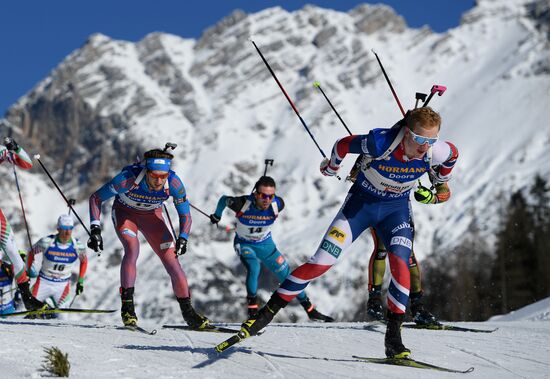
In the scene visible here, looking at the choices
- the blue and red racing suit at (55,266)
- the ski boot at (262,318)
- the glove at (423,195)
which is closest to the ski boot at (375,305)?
the glove at (423,195)

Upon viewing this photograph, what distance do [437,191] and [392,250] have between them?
117 cm

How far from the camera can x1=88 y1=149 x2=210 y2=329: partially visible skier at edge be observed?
10.1m

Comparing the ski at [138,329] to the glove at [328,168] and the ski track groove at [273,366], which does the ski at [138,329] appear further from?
the glove at [328,168]

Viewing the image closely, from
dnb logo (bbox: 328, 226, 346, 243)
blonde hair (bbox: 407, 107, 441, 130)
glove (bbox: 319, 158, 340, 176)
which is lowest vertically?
dnb logo (bbox: 328, 226, 346, 243)

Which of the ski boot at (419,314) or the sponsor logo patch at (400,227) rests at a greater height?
the sponsor logo patch at (400,227)

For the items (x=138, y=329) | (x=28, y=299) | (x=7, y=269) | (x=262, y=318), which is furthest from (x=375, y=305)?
(x=7, y=269)

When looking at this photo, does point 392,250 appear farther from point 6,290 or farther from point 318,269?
point 6,290

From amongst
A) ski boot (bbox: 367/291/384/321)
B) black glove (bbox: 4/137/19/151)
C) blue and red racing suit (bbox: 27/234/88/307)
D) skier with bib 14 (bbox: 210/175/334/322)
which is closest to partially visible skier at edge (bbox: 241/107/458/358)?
ski boot (bbox: 367/291/384/321)

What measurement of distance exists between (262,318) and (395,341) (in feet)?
4.50

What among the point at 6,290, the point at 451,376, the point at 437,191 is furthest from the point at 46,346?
the point at 6,290

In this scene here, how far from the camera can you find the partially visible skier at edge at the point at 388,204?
7953 mm

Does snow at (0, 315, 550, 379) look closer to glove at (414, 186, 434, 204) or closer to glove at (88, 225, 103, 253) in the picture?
glove at (88, 225, 103, 253)

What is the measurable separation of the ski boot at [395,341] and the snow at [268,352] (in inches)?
12.6

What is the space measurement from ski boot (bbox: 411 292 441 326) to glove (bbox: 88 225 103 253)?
431 centimetres
